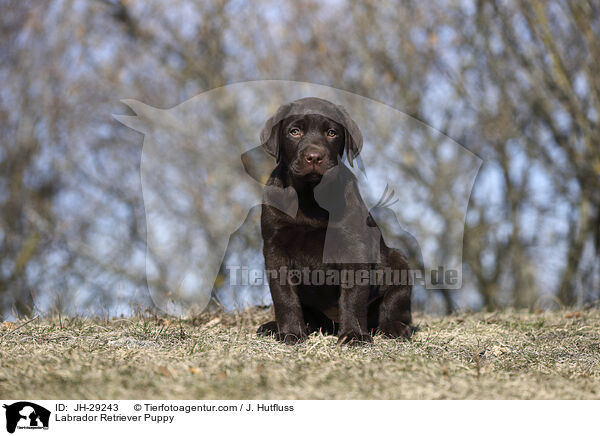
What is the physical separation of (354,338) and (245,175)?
14.5 feet

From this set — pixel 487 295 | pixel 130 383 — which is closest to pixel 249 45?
pixel 487 295

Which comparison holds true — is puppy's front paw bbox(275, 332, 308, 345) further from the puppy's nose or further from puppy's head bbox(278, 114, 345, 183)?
the puppy's nose

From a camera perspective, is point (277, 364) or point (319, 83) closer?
point (277, 364)

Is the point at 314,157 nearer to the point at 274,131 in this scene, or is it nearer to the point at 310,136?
the point at 310,136

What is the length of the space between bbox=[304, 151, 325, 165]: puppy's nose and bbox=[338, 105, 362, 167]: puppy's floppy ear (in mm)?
347

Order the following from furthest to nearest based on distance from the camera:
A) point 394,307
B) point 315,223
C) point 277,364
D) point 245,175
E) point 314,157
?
point 245,175, point 394,307, point 315,223, point 314,157, point 277,364

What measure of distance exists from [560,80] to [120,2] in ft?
26.4

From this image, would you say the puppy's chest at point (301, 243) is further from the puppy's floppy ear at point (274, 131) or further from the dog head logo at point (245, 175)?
the dog head logo at point (245, 175)

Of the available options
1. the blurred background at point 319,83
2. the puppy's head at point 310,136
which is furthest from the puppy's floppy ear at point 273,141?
the blurred background at point 319,83
